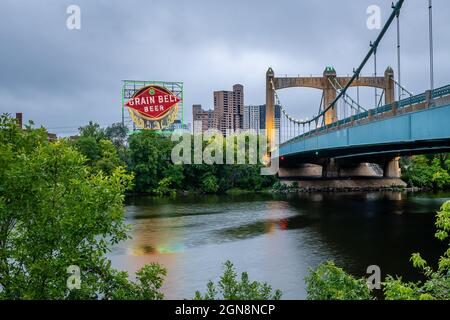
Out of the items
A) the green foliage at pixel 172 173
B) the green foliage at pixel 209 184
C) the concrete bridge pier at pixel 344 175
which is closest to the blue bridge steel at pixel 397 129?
the green foliage at pixel 209 184

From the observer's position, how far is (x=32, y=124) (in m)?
10.5

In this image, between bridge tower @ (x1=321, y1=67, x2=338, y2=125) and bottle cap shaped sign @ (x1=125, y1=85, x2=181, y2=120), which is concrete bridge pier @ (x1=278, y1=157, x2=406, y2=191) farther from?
bottle cap shaped sign @ (x1=125, y1=85, x2=181, y2=120)

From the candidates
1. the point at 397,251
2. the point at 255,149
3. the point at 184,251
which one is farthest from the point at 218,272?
the point at 255,149

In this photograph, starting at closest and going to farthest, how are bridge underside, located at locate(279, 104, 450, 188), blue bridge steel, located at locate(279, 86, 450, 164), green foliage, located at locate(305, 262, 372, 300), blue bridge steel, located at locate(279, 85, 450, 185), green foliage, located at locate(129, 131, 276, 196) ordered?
green foliage, located at locate(305, 262, 372, 300) < blue bridge steel, located at locate(279, 86, 450, 164) < blue bridge steel, located at locate(279, 85, 450, 185) < bridge underside, located at locate(279, 104, 450, 188) < green foliage, located at locate(129, 131, 276, 196)

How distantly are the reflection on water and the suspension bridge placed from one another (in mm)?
5193

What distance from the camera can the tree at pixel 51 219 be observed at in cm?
856

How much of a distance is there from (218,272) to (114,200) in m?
10.4

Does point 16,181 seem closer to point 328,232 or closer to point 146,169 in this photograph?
point 328,232

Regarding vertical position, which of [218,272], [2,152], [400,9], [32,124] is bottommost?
[218,272]

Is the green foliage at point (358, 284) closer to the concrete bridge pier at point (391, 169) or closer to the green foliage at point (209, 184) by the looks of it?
the green foliage at point (209, 184)

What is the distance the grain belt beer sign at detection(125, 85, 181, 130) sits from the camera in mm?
71500

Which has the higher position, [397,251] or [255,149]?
[255,149]

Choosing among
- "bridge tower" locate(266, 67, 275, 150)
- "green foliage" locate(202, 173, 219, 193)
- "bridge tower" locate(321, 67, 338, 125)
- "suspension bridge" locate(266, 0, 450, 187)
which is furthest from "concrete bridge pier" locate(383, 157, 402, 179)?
"green foliage" locate(202, 173, 219, 193)

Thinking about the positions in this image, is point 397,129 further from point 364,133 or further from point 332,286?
point 332,286
